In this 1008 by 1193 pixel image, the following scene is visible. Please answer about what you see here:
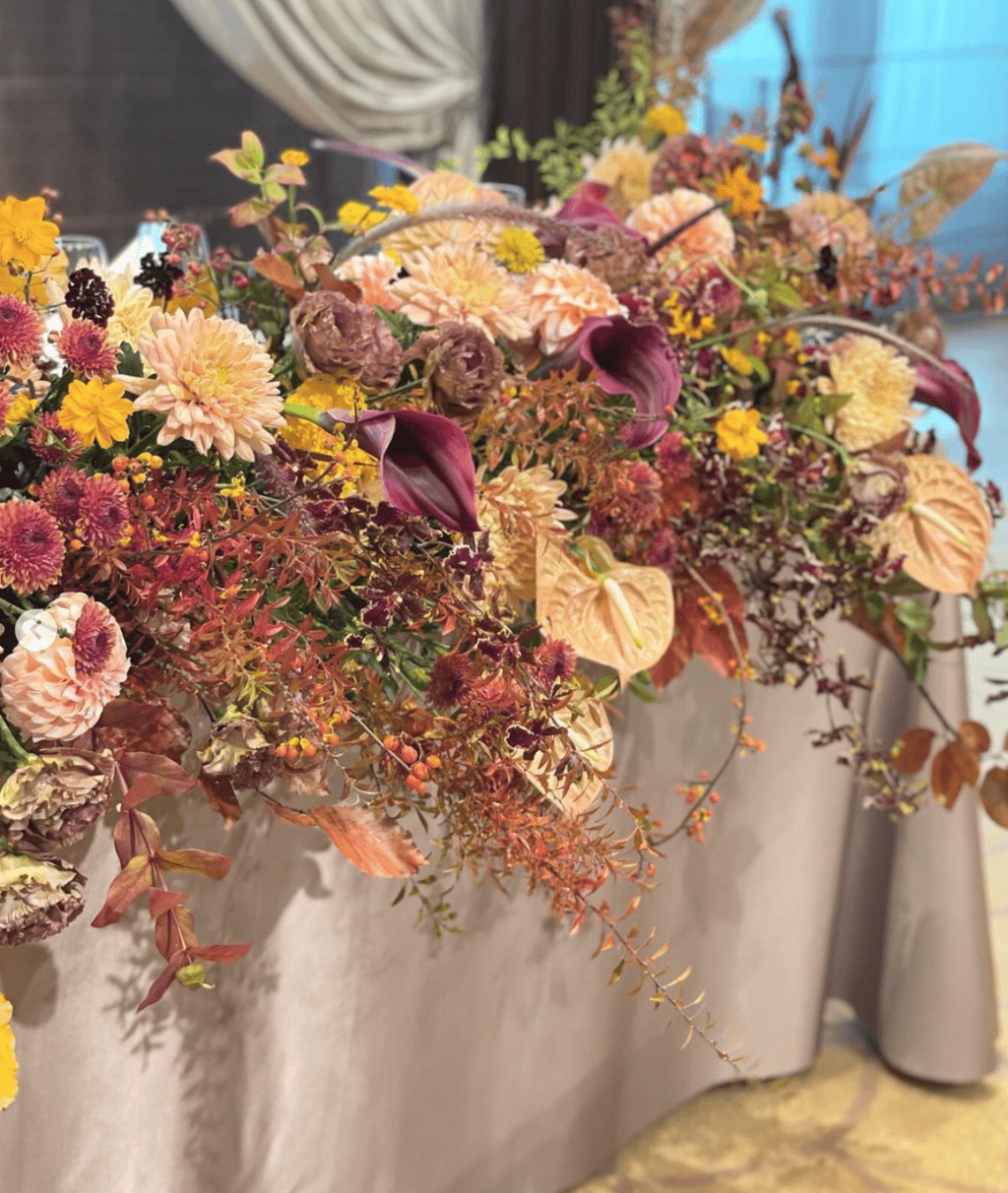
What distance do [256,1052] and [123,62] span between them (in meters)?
3.25

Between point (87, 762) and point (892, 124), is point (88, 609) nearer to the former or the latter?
point (87, 762)

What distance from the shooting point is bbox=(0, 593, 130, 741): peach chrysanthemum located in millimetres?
622

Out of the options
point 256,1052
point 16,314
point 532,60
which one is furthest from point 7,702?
point 532,60

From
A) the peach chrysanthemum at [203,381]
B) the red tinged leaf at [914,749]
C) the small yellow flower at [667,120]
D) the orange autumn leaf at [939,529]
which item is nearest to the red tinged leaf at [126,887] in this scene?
the peach chrysanthemum at [203,381]

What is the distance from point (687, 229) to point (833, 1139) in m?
1.10

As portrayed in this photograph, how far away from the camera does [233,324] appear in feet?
2.19

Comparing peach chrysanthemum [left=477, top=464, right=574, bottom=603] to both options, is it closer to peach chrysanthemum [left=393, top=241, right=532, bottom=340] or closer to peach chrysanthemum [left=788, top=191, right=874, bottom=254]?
peach chrysanthemum [left=393, top=241, right=532, bottom=340]

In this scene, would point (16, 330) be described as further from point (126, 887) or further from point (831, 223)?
point (831, 223)

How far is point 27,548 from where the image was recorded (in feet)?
2.06

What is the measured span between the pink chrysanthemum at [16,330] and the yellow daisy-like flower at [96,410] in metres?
0.03

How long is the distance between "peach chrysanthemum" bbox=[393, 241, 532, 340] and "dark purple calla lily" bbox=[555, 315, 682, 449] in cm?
5

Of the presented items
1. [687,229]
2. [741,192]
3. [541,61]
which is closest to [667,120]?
[741,192]

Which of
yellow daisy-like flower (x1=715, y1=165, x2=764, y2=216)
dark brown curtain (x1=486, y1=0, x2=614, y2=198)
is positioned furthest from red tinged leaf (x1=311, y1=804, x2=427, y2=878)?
dark brown curtain (x1=486, y1=0, x2=614, y2=198)

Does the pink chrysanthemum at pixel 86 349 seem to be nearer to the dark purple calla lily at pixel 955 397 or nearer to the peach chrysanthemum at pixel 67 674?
the peach chrysanthemum at pixel 67 674
